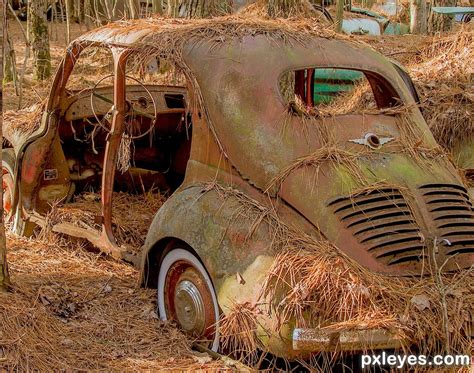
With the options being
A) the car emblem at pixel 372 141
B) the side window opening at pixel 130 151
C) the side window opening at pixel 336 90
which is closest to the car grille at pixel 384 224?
the car emblem at pixel 372 141

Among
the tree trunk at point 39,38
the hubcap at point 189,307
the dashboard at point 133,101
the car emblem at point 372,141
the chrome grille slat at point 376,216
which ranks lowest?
the hubcap at point 189,307

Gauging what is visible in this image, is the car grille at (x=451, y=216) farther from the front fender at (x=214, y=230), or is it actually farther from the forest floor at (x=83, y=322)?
the forest floor at (x=83, y=322)

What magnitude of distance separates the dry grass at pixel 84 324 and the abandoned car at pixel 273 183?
0.61 ft

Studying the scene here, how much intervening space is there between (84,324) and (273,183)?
1.50 meters

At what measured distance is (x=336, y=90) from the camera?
8.79m

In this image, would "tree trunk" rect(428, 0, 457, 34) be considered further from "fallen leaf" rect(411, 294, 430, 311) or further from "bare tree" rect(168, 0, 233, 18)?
"fallen leaf" rect(411, 294, 430, 311)

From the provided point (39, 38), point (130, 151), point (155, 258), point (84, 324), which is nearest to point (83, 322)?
point (84, 324)

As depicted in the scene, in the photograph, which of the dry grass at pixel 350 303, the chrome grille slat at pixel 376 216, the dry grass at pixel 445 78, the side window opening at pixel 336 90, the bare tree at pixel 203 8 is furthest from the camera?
the bare tree at pixel 203 8

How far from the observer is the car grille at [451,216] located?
4102 mm

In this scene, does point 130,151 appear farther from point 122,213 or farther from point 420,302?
point 420,302

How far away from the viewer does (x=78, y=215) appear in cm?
602

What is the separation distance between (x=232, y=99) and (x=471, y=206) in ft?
5.35

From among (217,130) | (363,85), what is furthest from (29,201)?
(363,85)

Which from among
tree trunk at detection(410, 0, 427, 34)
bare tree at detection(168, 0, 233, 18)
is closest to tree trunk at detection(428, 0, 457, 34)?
tree trunk at detection(410, 0, 427, 34)
